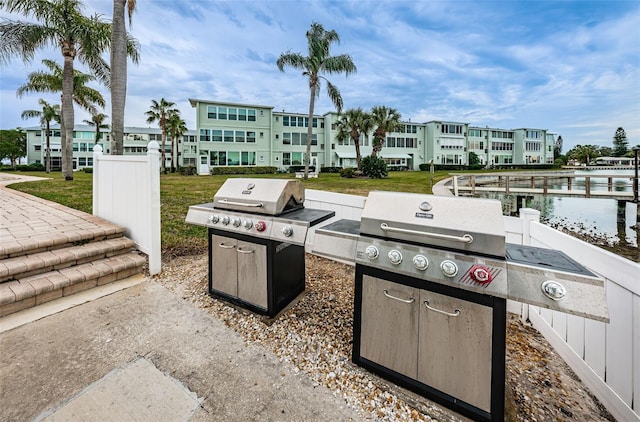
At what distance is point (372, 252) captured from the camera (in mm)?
1897

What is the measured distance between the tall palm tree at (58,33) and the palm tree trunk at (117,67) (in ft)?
17.9

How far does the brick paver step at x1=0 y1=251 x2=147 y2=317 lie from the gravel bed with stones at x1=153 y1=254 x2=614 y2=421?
627 millimetres

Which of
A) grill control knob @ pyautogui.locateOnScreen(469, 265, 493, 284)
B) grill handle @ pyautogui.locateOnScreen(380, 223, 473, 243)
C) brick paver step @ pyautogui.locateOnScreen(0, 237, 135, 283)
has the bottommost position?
brick paver step @ pyautogui.locateOnScreen(0, 237, 135, 283)

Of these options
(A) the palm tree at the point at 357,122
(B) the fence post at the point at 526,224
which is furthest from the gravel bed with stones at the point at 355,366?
(A) the palm tree at the point at 357,122

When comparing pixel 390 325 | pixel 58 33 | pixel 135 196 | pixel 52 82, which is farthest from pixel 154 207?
pixel 52 82

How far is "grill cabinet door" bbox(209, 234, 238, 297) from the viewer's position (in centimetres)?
302

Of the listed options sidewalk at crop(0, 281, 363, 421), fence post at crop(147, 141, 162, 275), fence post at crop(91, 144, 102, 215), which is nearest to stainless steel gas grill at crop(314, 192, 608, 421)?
sidewalk at crop(0, 281, 363, 421)

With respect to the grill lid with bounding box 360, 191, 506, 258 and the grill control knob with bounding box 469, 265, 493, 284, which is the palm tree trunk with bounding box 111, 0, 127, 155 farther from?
the grill control knob with bounding box 469, 265, 493, 284

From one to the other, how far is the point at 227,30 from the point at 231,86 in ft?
71.9

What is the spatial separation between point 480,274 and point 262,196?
201 cm

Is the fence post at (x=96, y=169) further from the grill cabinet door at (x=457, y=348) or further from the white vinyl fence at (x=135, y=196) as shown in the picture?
the grill cabinet door at (x=457, y=348)

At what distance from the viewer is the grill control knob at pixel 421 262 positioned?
1.71 meters

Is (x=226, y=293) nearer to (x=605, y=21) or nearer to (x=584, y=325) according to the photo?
(x=584, y=325)

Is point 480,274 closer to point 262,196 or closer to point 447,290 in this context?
point 447,290
